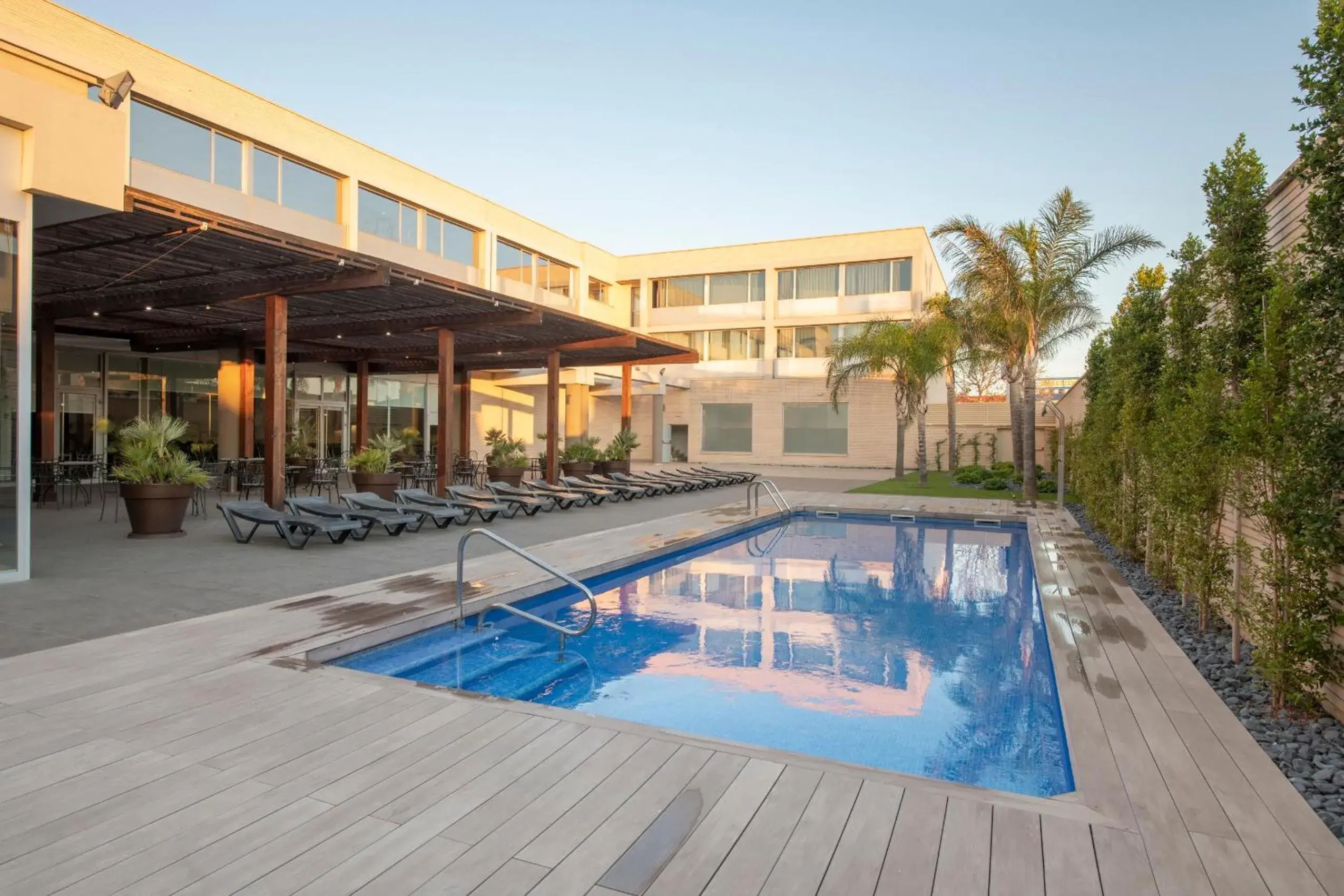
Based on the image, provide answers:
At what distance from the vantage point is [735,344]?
3500 centimetres

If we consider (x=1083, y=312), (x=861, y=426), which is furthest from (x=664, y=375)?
(x=1083, y=312)

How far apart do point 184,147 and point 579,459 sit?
36.2ft

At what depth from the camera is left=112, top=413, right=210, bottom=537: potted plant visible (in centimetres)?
992

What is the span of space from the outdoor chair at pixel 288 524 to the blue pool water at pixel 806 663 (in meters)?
3.60

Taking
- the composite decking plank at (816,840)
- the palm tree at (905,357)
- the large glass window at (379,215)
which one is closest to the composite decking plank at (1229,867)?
the composite decking plank at (816,840)

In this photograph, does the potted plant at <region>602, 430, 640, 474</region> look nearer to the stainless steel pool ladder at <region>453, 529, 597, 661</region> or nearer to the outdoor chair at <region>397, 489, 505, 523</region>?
the outdoor chair at <region>397, 489, 505, 523</region>

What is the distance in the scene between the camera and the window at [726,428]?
34375 millimetres

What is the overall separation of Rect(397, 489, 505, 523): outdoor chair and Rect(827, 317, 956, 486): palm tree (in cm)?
1419

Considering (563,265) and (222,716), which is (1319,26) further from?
(563,265)

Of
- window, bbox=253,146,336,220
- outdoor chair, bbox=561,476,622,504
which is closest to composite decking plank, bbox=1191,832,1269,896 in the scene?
outdoor chair, bbox=561,476,622,504

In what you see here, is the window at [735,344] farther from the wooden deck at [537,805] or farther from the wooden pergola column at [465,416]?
the wooden deck at [537,805]

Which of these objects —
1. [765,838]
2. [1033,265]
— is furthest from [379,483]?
[1033,265]

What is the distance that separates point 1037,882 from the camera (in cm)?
250

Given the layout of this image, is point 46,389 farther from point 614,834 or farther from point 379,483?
point 614,834
